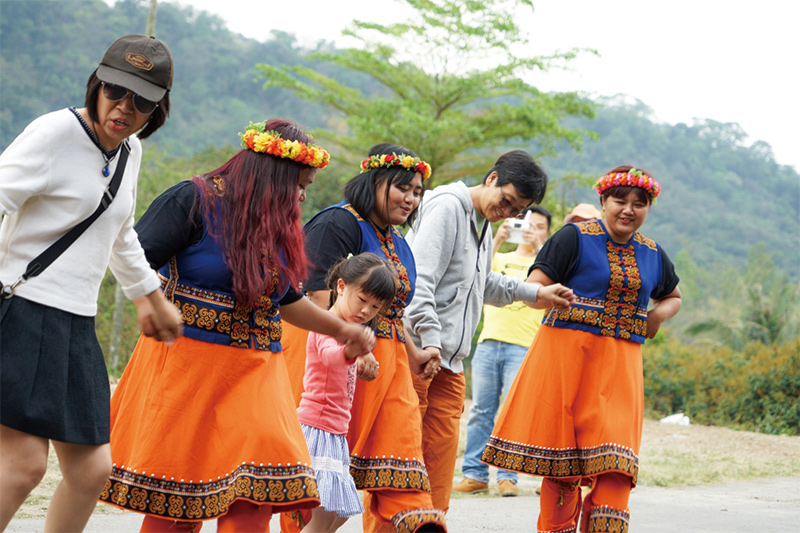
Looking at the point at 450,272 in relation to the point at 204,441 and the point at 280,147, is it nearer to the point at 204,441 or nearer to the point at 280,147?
the point at 280,147

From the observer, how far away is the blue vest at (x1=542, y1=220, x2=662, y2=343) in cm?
479

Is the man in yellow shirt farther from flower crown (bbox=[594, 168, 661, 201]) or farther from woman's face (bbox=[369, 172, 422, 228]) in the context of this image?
woman's face (bbox=[369, 172, 422, 228])

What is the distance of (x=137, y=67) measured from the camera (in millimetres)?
2844

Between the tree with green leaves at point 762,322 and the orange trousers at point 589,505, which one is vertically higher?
the tree with green leaves at point 762,322

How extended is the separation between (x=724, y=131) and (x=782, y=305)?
56396 mm

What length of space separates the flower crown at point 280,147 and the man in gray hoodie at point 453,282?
1283 millimetres

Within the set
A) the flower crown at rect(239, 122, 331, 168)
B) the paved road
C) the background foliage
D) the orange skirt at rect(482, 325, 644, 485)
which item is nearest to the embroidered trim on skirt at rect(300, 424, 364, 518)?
the flower crown at rect(239, 122, 331, 168)

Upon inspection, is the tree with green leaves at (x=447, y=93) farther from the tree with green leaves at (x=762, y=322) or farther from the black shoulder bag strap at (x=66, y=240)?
the black shoulder bag strap at (x=66, y=240)

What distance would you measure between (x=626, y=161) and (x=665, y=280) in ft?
193

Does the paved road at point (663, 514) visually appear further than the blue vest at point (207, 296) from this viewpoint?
Yes

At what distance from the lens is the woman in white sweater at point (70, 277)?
8.75 ft

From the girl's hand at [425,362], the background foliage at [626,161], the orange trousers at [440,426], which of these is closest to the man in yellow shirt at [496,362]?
the orange trousers at [440,426]

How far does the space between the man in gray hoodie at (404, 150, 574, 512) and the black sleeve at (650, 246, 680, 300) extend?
79cm

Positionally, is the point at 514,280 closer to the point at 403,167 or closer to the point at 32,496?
the point at 403,167
